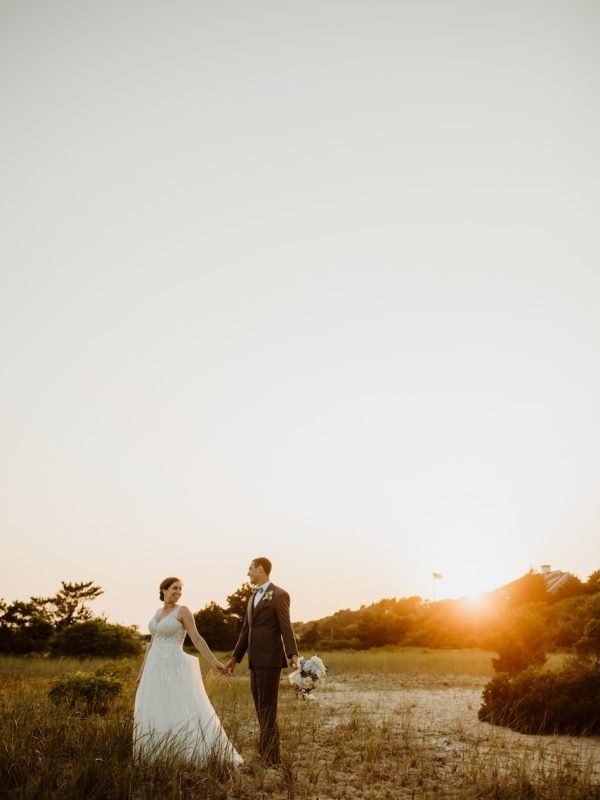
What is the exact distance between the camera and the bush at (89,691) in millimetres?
10953

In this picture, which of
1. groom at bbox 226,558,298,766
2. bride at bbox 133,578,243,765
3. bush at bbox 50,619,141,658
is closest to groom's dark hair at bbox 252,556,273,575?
groom at bbox 226,558,298,766

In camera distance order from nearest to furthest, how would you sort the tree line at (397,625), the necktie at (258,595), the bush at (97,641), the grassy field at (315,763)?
the grassy field at (315,763) < the necktie at (258,595) < the tree line at (397,625) < the bush at (97,641)

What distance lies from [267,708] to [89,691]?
5.63m

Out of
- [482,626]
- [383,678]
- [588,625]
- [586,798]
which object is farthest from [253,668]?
[482,626]

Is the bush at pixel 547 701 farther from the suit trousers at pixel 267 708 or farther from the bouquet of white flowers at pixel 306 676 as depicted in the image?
the suit trousers at pixel 267 708

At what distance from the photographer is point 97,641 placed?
26.8m

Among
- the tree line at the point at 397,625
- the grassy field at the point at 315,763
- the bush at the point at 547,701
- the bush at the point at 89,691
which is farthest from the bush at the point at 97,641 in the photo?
the bush at the point at 547,701

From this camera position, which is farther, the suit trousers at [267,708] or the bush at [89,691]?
the bush at [89,691]

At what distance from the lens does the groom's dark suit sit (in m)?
7.41

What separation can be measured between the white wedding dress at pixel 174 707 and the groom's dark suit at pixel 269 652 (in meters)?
0.45

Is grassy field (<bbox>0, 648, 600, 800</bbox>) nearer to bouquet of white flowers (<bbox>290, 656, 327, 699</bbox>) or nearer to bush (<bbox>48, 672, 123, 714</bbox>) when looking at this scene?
bush (<bbox>48, 672, 123, 714</bbox>)

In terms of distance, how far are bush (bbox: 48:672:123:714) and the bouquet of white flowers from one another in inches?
189

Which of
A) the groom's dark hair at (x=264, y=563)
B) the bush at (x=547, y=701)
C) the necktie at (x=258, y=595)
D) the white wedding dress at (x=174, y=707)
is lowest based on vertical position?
the bush at (x=547, y=701)

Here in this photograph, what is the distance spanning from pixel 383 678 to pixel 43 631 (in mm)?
18099
